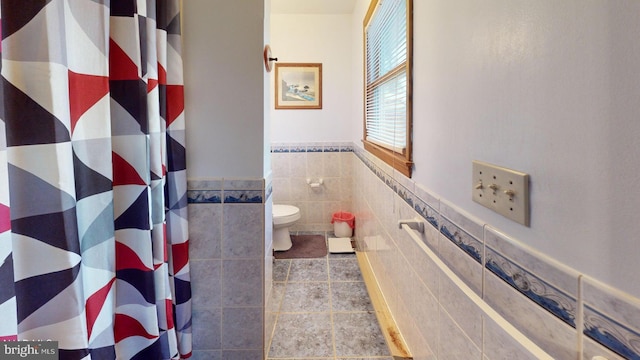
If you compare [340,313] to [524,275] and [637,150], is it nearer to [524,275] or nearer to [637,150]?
[524,275]

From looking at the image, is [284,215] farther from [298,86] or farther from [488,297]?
[488,297]

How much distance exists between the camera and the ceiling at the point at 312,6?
293 centimetres

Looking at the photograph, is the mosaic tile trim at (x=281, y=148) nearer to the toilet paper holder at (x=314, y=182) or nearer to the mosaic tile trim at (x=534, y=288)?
the toilet paper holder at (x=314, y=182)

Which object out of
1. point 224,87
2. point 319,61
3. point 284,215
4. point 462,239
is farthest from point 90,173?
point 319,61

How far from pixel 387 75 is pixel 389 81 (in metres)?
0.05

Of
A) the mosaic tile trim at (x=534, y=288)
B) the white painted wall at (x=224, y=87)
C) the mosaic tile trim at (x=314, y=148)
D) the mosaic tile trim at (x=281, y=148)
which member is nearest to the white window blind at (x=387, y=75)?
the white painted wall at (x=224, y=87)

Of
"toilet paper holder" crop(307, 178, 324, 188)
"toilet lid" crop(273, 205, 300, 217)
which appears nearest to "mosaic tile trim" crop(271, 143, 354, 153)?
"toilet paper holder" crop(307, 178, 324, 188)

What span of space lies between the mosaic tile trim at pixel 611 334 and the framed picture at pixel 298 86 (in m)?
3.04

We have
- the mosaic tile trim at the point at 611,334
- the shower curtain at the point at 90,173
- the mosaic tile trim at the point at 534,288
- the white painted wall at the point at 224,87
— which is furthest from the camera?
the white painted wall at the point at 224,87

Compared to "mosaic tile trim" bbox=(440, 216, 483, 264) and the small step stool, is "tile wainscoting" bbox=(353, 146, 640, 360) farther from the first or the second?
the small step stool

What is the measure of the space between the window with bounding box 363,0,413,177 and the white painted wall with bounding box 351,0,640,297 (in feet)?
1.51

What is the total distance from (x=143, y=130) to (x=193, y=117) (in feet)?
1.10

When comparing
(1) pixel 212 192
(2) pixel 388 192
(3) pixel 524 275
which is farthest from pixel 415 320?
(1) pixel 212 192

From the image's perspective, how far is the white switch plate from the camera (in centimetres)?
60
